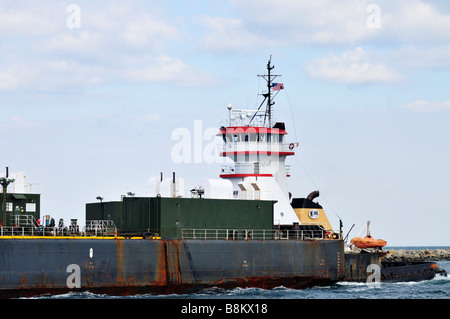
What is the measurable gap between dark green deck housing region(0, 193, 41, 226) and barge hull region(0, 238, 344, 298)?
6069 mm

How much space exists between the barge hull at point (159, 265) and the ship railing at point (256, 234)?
1205mm

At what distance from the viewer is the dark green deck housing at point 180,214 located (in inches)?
1941

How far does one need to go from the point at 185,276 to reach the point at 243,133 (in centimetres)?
1621

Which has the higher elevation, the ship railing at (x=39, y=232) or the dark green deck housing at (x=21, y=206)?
the dark green deck housing at (x=21, y=206)

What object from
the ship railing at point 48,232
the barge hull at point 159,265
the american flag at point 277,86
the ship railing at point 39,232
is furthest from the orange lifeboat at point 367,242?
the ship railing at point 39,232

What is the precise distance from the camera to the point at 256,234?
52844 millimetres

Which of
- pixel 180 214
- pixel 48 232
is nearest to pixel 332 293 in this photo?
pixel 180 214

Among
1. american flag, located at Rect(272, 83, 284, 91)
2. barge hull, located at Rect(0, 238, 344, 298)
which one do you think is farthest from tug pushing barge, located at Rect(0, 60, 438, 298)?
american flag, located at Rect(272, 83, 284, 91)

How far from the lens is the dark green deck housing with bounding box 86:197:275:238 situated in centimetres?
4931

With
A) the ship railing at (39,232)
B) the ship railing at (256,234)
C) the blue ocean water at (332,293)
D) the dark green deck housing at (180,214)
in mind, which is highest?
the dark green deck housing at (180,214)

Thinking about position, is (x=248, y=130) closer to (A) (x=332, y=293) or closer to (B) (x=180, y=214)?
(B) (x=180, y=214)

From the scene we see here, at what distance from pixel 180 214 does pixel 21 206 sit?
1096cm

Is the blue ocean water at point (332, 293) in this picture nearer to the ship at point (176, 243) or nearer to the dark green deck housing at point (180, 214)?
the ship at point (176, 243)

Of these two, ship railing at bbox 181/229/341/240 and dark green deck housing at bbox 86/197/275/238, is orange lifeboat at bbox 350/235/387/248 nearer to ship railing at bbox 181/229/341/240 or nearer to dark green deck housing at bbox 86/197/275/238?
ship railing at bbox 181/229/341/240
